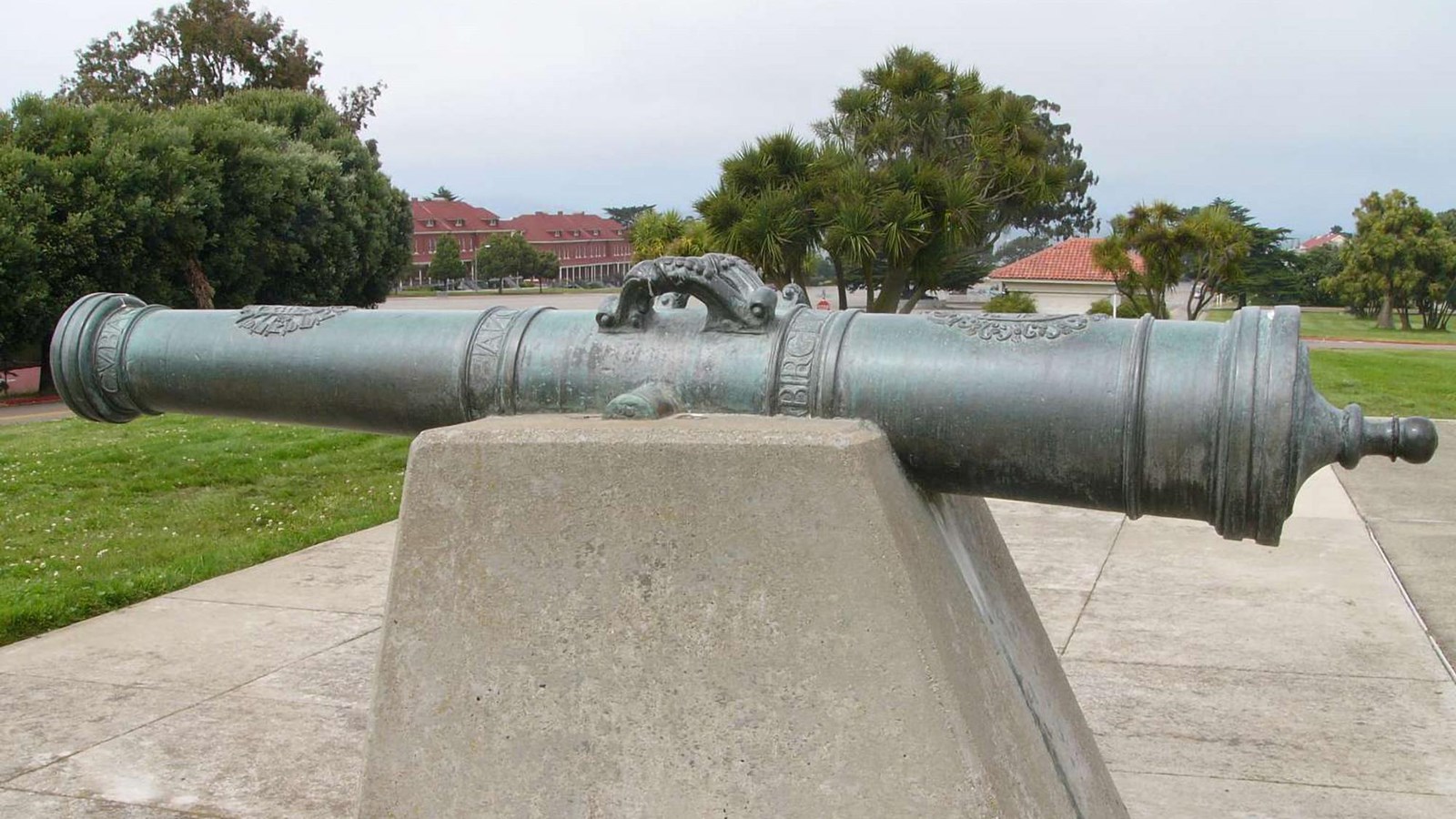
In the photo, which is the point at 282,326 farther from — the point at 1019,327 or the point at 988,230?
the point at 988,230

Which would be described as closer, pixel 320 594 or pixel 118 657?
pixel 118 657

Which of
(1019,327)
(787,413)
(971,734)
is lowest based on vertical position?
(971,734)

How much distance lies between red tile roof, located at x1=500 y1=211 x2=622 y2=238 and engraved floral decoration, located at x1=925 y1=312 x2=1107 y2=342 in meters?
94.7

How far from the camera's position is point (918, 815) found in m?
2.08

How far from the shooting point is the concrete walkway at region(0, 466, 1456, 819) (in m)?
3.34

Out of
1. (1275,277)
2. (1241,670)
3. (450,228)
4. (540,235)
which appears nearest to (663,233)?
(1241,670)

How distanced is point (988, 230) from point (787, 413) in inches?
746

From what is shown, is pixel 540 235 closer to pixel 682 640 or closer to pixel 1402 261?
pixel 1402 261

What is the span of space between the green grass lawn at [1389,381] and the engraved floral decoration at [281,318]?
9047 mm

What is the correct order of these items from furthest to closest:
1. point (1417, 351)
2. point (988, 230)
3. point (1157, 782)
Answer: point (1417, 351) < point (988, 230) < point (1157, 782)

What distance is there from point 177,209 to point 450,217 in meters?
74.4

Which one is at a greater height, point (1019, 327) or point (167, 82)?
point (167, 82)

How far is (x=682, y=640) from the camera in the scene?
2189mm

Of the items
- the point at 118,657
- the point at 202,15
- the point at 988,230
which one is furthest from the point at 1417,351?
the point at 202,15
